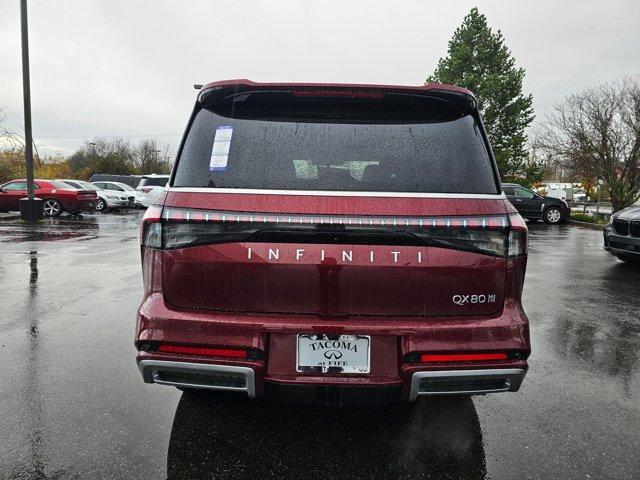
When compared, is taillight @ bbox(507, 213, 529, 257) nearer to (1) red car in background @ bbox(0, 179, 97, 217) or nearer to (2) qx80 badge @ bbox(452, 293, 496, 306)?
(2) qx80 badge @ bbox(452, 293, 496, 306)

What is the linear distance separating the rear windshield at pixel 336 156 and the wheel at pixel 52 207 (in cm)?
1940

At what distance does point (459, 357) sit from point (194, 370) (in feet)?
3.99

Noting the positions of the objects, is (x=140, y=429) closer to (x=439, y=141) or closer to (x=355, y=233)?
(x=355, y=233)

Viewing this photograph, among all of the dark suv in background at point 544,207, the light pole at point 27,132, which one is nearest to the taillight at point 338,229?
the light pole at point 27,132

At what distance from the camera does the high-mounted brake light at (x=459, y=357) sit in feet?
7.43

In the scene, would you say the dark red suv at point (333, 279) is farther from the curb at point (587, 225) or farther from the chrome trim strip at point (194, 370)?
the curb at point (587, 225)

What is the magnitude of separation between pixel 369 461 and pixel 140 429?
4.25 ft

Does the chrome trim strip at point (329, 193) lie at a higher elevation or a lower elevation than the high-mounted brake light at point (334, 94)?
lower

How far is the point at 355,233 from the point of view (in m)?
2.21

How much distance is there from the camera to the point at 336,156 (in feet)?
7.86

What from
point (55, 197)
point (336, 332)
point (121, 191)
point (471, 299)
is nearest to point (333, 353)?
point (336, 332)

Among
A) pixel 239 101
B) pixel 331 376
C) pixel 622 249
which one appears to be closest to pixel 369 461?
pixel 331 376

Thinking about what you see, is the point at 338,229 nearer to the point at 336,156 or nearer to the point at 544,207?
the point at 336,156

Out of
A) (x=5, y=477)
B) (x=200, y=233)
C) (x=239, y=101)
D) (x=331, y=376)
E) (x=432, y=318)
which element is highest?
(x=239, y=101)
